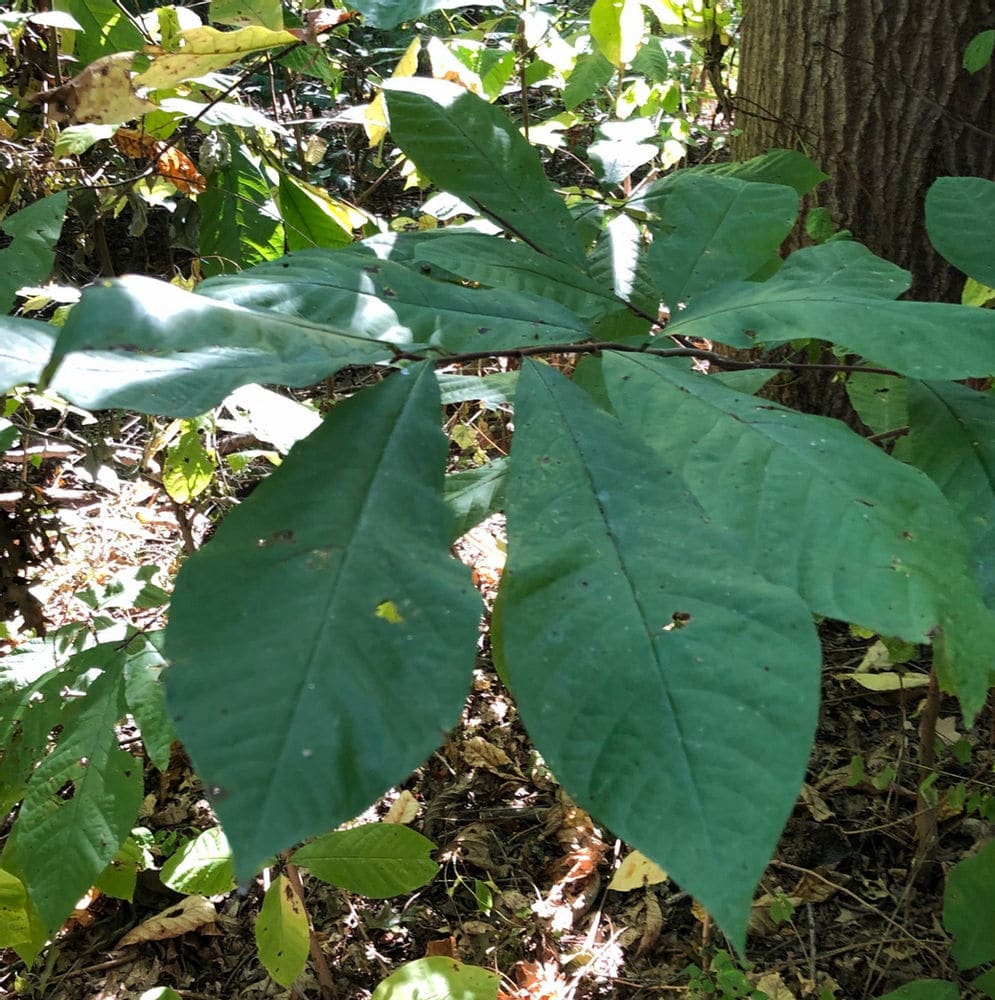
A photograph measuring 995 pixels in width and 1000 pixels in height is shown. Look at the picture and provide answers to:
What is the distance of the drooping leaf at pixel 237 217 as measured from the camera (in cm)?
176

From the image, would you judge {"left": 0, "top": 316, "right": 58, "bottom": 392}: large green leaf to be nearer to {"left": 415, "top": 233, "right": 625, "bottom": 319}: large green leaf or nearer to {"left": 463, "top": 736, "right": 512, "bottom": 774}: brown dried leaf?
{"left": 415, "top": 233, "right": 625, "bottom": 319}: large green leaf

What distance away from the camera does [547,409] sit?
561 mm

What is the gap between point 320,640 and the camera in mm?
397

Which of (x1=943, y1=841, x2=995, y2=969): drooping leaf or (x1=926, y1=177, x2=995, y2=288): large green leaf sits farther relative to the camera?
(x1=943, y1=841, x2=995, y2=969): drooping leaf

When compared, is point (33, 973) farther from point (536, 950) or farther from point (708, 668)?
point (708, 668)

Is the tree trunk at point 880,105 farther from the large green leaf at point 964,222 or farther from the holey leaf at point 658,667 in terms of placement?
the holey leaf at point 658,667

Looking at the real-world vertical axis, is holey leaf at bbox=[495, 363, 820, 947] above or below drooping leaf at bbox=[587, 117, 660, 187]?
below

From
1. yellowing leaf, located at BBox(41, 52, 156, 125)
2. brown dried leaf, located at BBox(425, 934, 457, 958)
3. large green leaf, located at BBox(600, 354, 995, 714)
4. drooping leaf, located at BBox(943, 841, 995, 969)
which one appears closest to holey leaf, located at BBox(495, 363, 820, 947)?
large green leaf, located at BBox(600, 354, 995, 714)

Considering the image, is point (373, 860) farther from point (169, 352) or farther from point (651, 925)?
point (169, 352)

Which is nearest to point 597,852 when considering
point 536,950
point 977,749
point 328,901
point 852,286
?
point 536,950

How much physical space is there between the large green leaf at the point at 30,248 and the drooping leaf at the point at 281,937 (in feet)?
3.15

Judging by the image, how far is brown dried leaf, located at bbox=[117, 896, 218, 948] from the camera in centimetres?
183

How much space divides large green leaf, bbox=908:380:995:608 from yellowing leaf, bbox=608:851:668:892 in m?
1.31

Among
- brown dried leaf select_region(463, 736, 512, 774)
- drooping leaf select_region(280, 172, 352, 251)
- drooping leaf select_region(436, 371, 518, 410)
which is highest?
drooping leaf select_region(436, 371, 518, 410)
